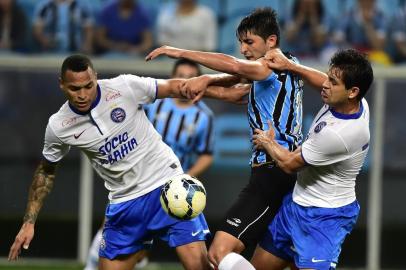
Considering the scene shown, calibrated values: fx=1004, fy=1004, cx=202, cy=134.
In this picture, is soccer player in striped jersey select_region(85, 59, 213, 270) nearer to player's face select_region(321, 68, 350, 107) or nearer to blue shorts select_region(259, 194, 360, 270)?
blue shorts select_region(259, 194, 360, 270)

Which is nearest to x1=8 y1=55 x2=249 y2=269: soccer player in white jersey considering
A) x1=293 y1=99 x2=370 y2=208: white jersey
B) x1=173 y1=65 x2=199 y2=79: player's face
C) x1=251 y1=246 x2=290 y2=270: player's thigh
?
x1=251 y1=246 x2=290 y2=270: player's thigh

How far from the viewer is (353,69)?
261 inches

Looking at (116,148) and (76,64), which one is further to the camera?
(116,148)

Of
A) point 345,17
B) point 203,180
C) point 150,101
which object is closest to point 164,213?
point 150,101

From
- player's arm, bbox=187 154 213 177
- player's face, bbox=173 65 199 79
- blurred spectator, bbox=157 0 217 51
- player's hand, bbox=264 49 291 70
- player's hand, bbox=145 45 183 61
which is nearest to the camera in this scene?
player's hand, bbox=145 45 183 61

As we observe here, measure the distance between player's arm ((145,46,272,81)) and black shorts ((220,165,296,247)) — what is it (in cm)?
75

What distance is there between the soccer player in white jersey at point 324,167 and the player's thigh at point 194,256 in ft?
1.33

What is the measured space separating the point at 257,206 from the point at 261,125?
0.57 m

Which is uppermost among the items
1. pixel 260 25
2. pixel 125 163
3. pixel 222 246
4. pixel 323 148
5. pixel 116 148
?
pixel 260 25

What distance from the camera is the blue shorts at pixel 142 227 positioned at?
23.7 feet

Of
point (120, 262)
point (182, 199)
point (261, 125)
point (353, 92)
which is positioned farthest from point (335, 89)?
point (120, 262)

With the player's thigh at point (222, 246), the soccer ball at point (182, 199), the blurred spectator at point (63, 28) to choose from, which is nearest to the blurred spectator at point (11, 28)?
the blurred spectator at point (63, 28)

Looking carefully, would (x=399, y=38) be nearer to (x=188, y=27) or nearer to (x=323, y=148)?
(x=188, y=27)

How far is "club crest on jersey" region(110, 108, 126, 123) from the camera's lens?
7199 mm
